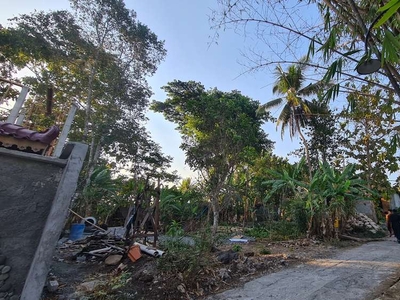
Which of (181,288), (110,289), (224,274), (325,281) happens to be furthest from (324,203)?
(110,289)

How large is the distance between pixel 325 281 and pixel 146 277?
9.42 feet

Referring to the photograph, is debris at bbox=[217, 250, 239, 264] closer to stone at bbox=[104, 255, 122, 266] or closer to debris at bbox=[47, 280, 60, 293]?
stone at bbox=[104, 255, 122, 266]

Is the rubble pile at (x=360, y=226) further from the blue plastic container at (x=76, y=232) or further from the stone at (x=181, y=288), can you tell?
the blue plastic container at (x=76, y=232)

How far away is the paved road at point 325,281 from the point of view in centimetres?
315

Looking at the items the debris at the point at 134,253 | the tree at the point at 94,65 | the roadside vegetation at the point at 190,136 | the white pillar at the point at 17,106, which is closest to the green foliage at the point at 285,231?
the roadside vegetation at the point at 190,136

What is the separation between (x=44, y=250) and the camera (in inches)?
100

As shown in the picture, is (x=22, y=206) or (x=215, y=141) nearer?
(x=22, y=206)

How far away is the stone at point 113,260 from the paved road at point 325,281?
7.20ft

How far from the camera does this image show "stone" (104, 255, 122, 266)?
4.46 meters

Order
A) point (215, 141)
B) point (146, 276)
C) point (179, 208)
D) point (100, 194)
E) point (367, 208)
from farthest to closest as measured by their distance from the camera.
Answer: point (179, 208)
point (367, 208)
point (100, 194)
point (215, 141)
point (146, 276)

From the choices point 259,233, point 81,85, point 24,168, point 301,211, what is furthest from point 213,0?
point 81,85

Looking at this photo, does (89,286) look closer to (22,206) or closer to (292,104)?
(22,206)

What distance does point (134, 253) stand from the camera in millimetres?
4461

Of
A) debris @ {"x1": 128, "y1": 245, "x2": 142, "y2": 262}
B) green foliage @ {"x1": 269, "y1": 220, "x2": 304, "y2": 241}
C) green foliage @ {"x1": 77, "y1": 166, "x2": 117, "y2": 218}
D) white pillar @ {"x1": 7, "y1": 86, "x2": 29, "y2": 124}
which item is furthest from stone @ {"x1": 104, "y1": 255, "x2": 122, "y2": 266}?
green foliage @ {"x1": 269, "y1": 220, "x2": 304, "y2": 241}
